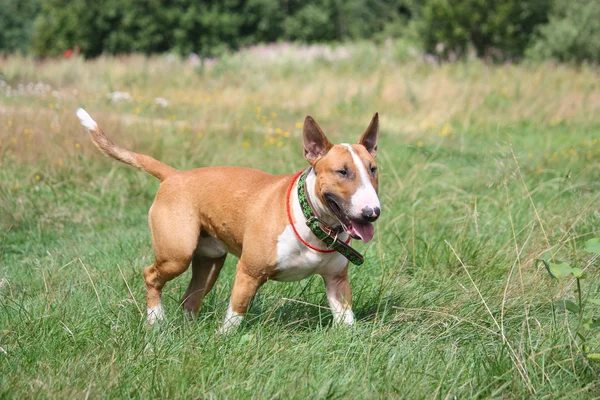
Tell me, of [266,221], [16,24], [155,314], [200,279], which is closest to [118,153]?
[200,279]

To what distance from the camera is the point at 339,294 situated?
4.18m

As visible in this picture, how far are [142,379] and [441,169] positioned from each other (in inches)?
199

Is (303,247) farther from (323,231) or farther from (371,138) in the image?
(371,138)

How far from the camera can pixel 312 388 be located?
10.4 feet

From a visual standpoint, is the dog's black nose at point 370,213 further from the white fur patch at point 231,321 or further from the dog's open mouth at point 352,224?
the white fur patch at point 231,321

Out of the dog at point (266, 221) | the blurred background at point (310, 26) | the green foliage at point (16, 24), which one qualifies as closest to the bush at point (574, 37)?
the blurred background at point (310, 26)

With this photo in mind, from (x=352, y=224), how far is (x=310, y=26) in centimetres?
3039

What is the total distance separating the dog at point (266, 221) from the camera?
3.83m

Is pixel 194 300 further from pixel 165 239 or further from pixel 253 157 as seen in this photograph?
pixel 253 157

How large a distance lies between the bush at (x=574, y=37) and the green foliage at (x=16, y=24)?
→ 1057 inches

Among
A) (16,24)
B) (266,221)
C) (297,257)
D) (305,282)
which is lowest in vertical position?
(16,24)

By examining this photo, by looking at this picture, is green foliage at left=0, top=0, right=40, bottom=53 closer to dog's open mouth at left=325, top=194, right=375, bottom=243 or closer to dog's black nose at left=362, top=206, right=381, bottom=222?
dog's open mouth at left=325, top=194, right=375, bottom=243

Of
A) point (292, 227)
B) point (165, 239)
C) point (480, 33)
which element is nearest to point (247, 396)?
point (292, 227)

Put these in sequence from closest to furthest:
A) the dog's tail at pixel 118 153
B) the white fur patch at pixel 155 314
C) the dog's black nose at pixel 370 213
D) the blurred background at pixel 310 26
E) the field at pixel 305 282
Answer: the field at pixel 305 282 < the dog's black nose at pixel 370 213 < the white fur patch at pixel 155 314 < the dog's tail at pixel 118 153 < the blurred background at pixel 310 26
